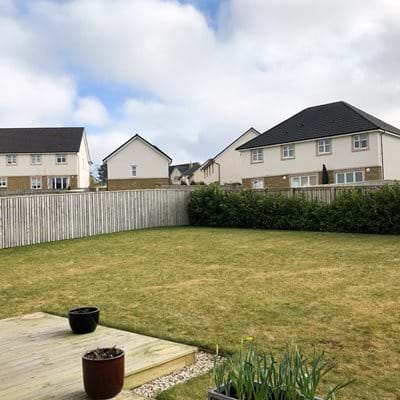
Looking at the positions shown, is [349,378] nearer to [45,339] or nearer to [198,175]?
[45,339]

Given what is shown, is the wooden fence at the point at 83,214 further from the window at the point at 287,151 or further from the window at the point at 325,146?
the window at the point at 287,151

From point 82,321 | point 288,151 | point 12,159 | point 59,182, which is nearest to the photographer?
point 82,321

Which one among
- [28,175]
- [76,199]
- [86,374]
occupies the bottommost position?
[86,374]

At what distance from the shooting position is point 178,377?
3998mm

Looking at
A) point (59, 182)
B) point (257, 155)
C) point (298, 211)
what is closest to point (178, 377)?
point (298, 211)

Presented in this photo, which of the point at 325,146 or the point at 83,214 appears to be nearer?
the point at 83,214

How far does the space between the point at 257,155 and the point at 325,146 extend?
619cm

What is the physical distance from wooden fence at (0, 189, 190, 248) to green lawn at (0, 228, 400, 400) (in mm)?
1469

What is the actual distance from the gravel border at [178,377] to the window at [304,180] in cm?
2920

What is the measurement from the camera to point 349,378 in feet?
12.4

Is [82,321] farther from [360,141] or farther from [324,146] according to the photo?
[324,146]

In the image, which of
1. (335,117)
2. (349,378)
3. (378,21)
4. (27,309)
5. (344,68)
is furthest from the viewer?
(335,117)

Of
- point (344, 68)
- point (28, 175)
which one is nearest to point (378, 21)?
point (344, 68)

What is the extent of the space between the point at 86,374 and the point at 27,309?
154 inches
